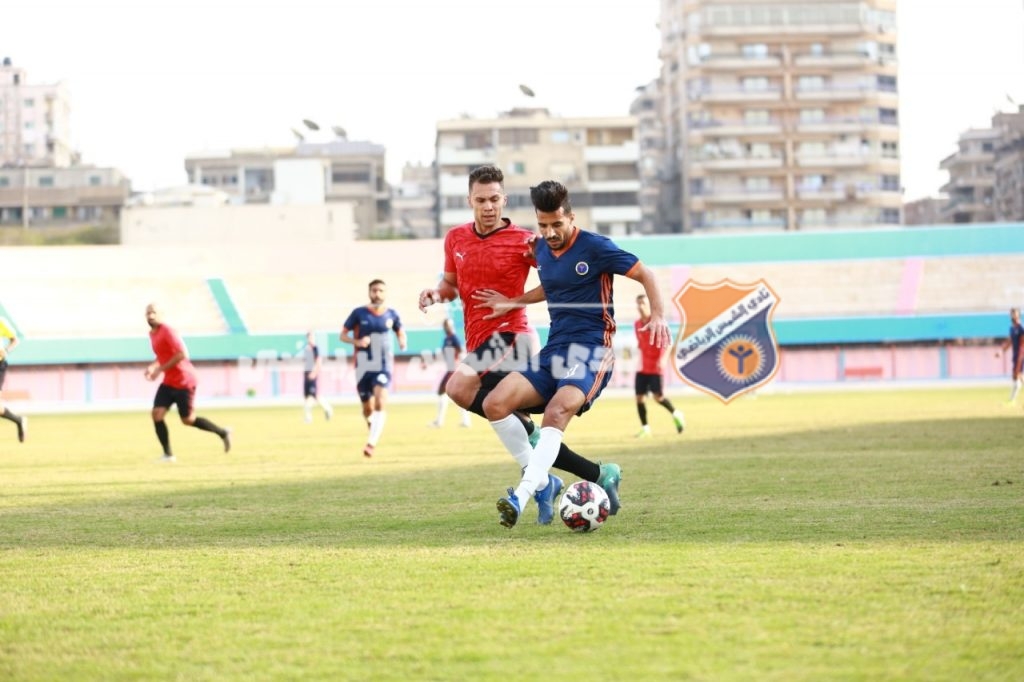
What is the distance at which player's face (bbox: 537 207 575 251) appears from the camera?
361 inches

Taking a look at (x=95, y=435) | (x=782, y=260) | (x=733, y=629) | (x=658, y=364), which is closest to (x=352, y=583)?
(x=733, y=629)

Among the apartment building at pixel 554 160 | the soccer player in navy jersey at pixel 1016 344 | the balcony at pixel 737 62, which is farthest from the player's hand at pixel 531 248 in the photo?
the balcony at pixel 737 62

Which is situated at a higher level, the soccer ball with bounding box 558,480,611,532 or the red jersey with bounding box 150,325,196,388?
the red jersey with bounding box 150,325,196,388

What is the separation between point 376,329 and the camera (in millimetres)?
19234

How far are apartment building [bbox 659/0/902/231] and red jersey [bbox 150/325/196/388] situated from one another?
285ft

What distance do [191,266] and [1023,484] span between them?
66.4 meters

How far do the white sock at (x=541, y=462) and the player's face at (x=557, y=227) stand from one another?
122cm

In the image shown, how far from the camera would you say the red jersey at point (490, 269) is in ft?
32.6

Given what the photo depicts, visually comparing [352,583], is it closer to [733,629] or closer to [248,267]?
[733,629]

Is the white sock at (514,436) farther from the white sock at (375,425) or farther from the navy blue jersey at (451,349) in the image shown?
the navy blue jersey at (451,349)

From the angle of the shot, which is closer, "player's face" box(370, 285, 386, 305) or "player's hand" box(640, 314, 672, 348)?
"player's hand" box(640, 314, 672, 348)

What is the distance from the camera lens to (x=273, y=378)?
57.7 metres

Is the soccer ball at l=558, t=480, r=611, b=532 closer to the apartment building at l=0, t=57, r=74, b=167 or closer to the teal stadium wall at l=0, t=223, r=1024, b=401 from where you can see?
the teal stadium wall at l=0, t=223, r=1024, b=401

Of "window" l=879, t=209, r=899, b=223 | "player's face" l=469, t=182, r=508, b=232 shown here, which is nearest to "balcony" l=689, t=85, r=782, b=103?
"window" l=879, t=209, r=899, b=223
